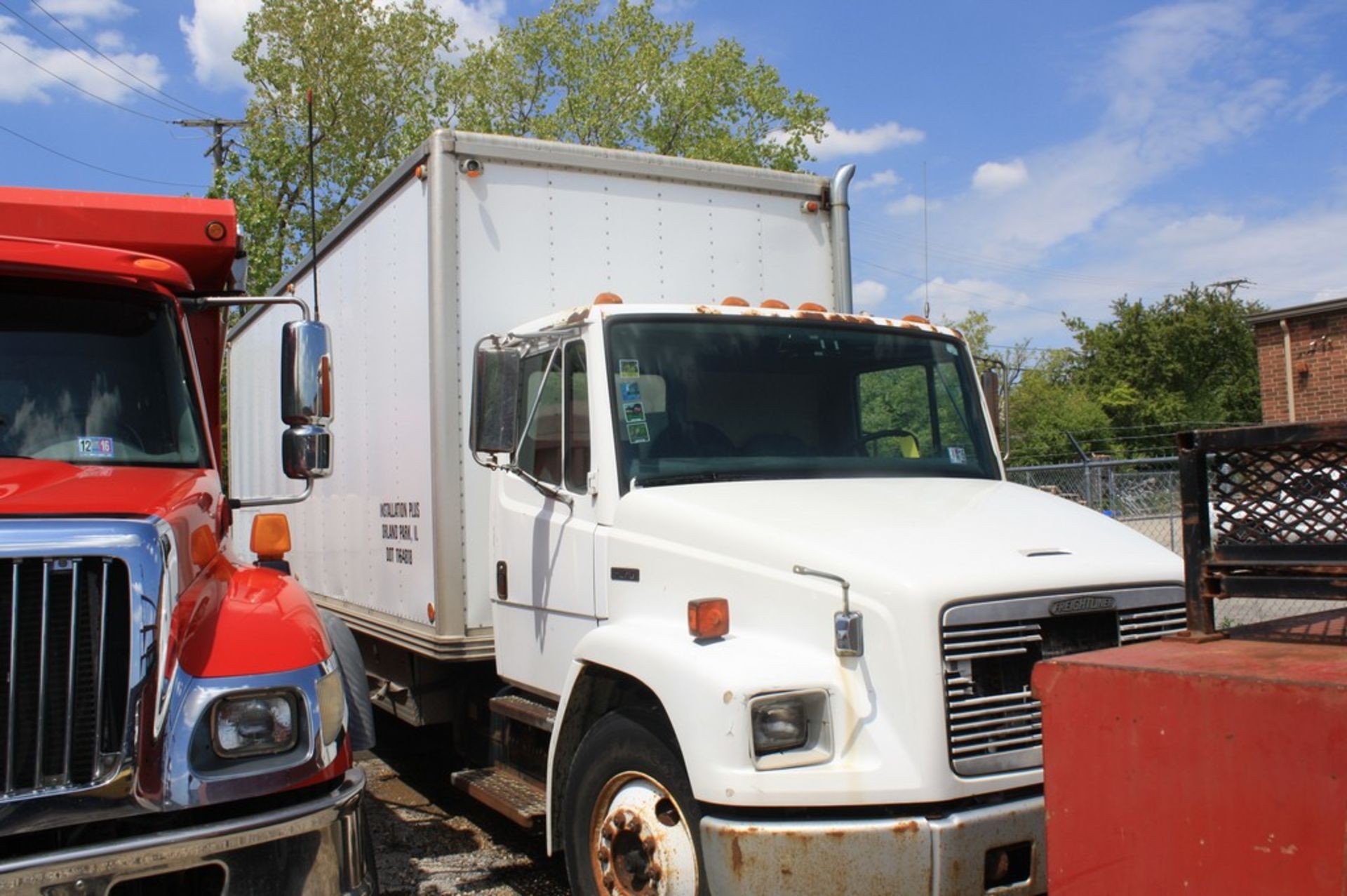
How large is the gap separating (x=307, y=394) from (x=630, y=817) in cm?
212

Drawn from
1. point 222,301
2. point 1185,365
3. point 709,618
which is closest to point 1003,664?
point 709,618

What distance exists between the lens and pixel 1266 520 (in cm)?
246

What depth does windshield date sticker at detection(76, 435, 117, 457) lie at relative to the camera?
4070 millimetres

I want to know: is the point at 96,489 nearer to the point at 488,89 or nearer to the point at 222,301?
the point at 222,301

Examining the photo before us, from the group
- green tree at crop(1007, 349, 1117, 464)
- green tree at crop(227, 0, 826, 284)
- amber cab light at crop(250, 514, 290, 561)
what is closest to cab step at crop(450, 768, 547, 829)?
amber cab light at crop(250, 514, 290, 561)

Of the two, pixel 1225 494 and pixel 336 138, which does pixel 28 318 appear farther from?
pixel 336 138

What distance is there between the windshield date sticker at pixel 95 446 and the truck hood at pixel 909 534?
6.26ft

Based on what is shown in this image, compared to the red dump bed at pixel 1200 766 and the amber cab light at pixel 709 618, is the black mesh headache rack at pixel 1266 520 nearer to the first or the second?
the red dump bed at pixel 1200 766

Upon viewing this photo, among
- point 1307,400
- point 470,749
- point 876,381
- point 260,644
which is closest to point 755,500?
point 876,381

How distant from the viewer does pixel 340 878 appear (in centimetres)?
329

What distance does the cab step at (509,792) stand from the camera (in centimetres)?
488

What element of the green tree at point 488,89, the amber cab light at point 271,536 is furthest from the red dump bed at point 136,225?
the green tree at point 488,89

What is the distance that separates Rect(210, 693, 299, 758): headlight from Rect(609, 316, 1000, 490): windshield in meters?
1.73

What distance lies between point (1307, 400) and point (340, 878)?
2269 centimetres
